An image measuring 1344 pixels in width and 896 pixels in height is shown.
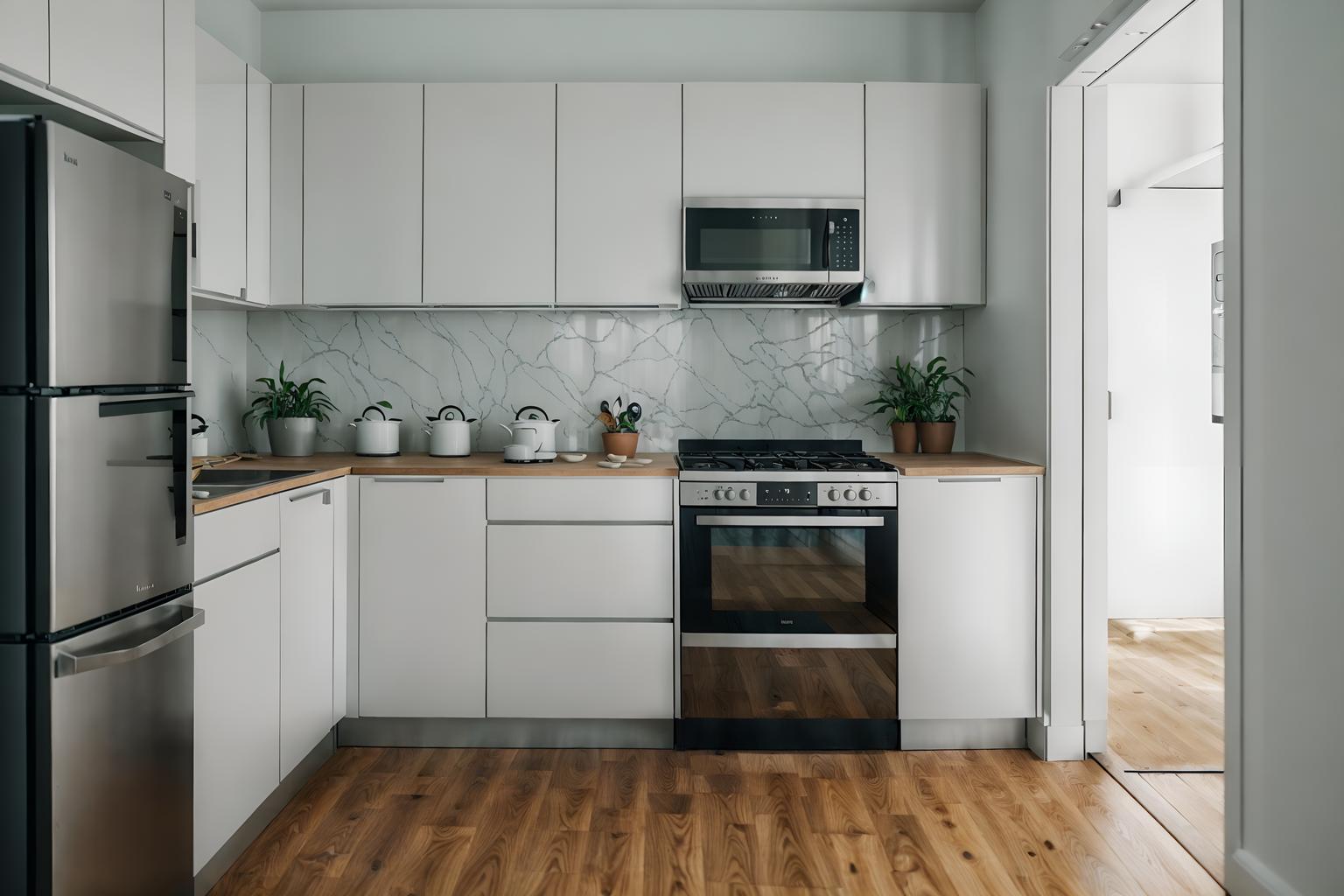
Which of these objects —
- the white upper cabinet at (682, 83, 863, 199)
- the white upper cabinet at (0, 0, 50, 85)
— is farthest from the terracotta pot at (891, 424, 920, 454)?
the white upper cabinet at (0, 0, 50, 85)

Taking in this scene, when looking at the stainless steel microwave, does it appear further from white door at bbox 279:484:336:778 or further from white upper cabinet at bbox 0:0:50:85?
white upper cabinet at bbox 0:0:50:85

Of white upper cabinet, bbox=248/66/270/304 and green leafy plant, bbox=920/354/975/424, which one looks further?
green leafy plant, bbox=920/354/975/424

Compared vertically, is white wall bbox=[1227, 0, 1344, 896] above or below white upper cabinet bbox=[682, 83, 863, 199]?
below

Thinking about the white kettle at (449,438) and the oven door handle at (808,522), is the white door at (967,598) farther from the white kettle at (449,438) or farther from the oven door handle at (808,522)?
the white kettle at (449,438)

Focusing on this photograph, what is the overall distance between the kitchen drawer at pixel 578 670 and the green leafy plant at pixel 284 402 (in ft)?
4.00

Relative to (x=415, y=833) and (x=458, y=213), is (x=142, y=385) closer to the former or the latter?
(x=415, y=833)

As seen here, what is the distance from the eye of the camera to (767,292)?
10.8 feet

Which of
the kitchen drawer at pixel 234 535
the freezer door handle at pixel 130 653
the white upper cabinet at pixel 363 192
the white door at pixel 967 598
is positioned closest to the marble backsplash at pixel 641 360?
the white upper cabinet at pixel 363 192

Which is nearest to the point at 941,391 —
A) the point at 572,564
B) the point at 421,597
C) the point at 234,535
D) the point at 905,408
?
the point at 905,408

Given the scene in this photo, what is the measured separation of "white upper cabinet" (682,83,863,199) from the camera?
122 inches

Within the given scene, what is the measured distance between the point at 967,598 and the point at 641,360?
155 cm

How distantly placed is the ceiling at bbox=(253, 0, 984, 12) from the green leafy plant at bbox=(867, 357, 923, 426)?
140 centimetres

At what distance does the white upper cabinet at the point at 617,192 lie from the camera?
122 inches

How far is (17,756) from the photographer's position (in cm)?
144
